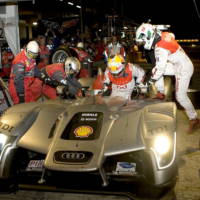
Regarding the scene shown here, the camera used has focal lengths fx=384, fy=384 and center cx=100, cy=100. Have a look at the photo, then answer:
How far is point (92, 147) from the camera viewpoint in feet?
11.4

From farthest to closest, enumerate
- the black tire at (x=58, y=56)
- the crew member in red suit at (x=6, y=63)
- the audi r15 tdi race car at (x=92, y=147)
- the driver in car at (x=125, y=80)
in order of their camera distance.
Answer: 1. the black tire at (x=58, y=56)
2. the crew member in red suit at (x=6, y=63)
3. the driver in car at (x=125, y=80)
4. the audi r15 tdi race car at (x=92, y=147)

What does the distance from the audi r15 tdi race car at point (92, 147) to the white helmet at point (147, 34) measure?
83.1 inches

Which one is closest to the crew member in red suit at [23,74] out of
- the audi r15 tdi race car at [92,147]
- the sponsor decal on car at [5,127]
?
the audi r15 tdi race car at [92,147]

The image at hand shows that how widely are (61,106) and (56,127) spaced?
0.58 meters

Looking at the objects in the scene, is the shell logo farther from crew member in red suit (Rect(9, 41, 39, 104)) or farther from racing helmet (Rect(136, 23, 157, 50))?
crew member in red suit (Rect(9, 41, 39, 104))

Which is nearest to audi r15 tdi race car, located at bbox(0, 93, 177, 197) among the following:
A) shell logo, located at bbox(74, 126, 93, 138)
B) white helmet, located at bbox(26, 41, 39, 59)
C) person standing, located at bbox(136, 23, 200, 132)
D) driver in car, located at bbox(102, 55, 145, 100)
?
shell logo, located at bbox(74, 126, 93, 138)

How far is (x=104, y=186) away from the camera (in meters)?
3.23

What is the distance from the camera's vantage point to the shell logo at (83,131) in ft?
12.1

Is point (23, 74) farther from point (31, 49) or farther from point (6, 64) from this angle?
point (6, 64)

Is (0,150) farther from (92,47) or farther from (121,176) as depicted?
→ (92,47)

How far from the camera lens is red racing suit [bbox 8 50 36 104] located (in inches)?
256

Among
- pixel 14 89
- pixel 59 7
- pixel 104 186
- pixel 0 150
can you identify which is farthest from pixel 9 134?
pixel 59 7

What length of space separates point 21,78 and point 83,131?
3092mm

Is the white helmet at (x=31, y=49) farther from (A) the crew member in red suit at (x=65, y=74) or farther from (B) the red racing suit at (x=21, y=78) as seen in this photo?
(A) the crew member in red suit at (x=65, y=74)
